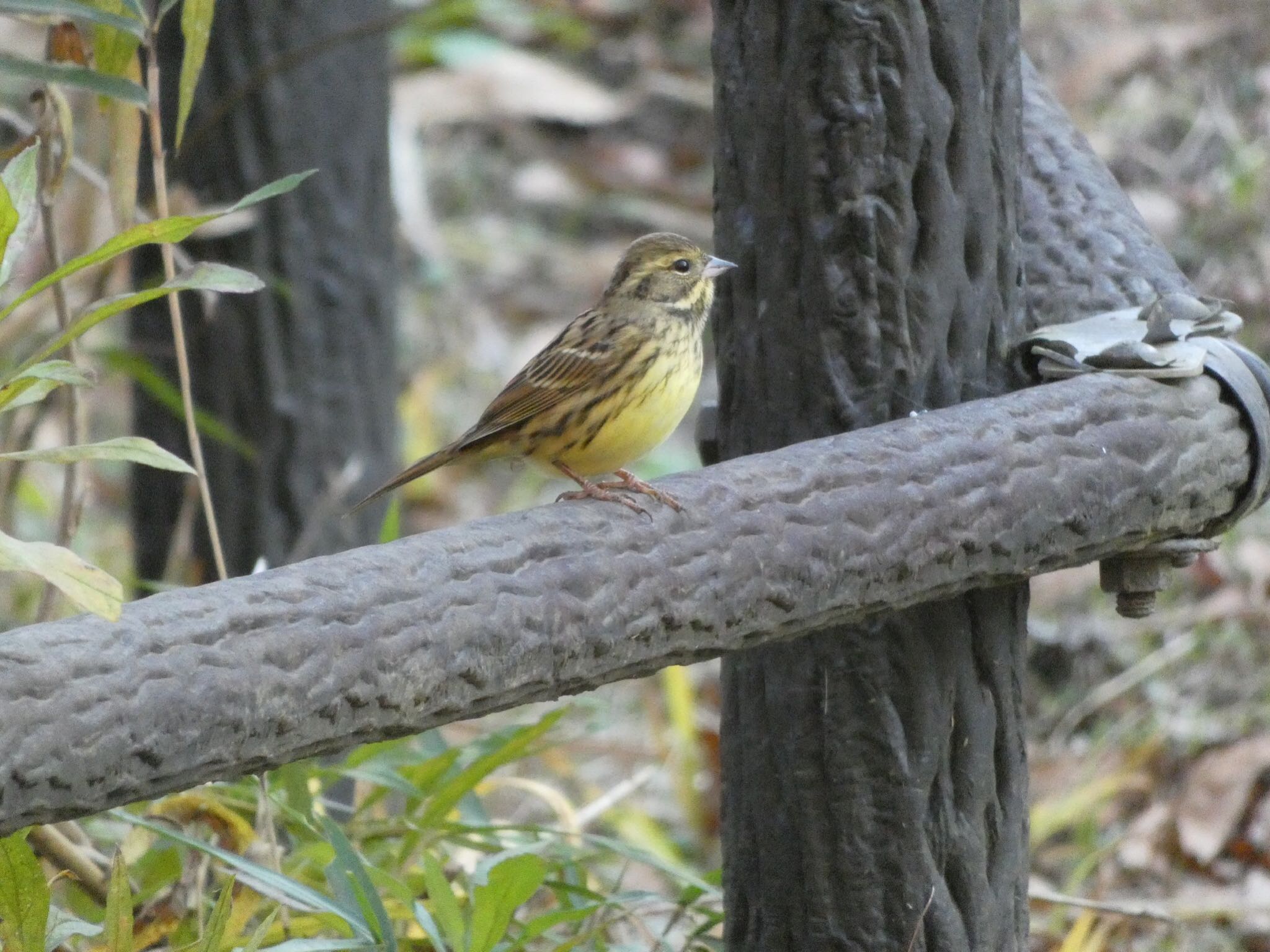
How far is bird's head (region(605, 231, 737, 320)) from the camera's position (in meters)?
3.57

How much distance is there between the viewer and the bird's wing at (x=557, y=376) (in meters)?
3.41

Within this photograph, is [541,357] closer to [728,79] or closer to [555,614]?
[728,79]

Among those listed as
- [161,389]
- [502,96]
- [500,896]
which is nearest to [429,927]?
[500,896]

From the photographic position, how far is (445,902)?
2.63 meters

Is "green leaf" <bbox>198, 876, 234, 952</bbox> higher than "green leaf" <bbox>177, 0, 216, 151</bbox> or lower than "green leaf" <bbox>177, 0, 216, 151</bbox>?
lower

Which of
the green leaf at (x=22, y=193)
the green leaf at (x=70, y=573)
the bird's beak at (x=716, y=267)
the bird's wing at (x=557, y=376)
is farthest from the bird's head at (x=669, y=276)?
the green leaf at (x=70, y=573)

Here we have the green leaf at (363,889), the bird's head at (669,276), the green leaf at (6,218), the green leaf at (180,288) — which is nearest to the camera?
the green leaf at (6,218)

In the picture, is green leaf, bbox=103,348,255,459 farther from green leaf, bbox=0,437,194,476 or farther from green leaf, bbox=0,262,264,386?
green leaf, bbox=0,437,194,476

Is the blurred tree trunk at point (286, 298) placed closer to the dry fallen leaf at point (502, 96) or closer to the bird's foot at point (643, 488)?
the bird's foot at point (643, 488)

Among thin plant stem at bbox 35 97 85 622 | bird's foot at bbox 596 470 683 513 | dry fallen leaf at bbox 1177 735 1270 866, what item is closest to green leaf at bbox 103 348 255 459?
thin plant stem at bbox 35 97 85 622

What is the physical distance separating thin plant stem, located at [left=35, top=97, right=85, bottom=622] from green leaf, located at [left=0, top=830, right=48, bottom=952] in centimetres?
42

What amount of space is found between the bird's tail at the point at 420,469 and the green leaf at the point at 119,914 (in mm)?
919

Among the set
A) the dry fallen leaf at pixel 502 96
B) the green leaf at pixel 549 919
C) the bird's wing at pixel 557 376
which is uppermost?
the dry fallen leaf at pixel 502 96

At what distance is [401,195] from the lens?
915cm
